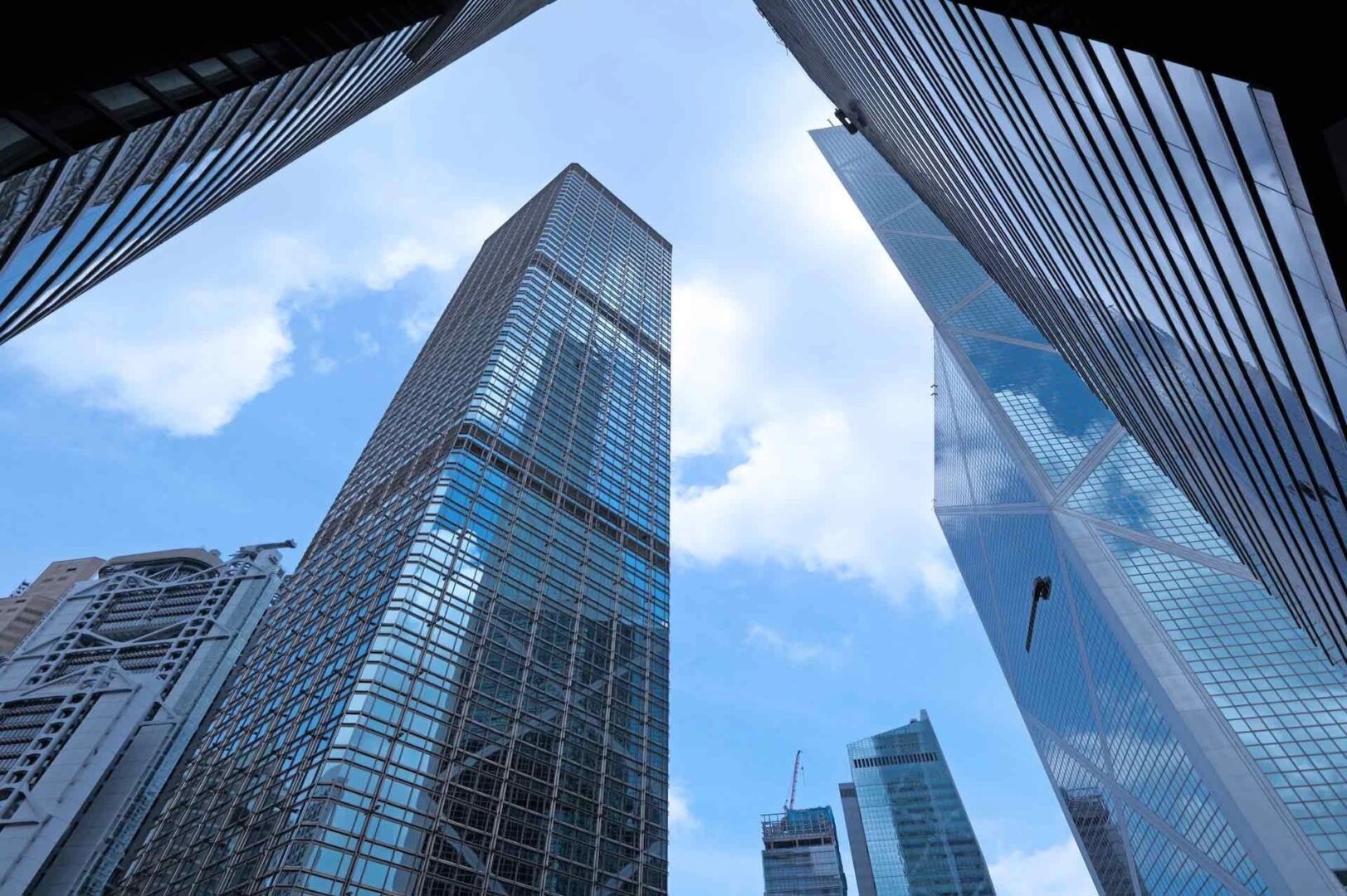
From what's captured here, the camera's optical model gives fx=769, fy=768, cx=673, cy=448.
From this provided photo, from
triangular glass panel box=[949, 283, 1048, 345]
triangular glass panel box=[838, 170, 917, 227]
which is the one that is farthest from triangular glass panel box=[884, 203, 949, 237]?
triangular glass panel box=[949, 283, 1048, 345]

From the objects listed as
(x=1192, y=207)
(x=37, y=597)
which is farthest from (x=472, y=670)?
(x=37, y=597)

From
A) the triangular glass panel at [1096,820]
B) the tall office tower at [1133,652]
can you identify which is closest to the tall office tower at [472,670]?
the tall office tower at [1133,652]

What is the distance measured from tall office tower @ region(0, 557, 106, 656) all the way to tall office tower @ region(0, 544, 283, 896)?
44.5 ft

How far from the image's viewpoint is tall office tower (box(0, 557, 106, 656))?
12212cm

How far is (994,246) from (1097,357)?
34.1 feet

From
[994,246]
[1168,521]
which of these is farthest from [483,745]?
[1168,521]

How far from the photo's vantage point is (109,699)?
8875 centimetres

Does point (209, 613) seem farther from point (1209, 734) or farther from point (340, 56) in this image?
point (1209, 734)

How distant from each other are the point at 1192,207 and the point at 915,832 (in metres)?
196

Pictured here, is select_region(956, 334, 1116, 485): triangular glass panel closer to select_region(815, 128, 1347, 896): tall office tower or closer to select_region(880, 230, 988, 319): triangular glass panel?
select_region(815, 128, 1347, 896): tall office tower

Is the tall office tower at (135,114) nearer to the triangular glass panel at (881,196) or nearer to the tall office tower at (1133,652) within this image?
the tall office tower at (1133,652)

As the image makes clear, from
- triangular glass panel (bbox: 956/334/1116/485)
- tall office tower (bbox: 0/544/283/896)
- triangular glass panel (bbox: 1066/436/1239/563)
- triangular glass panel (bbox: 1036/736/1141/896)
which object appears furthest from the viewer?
triangular glass panel (bbox: 956/334/1116/485)

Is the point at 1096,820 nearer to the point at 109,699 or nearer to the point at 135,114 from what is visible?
the point at 135,114

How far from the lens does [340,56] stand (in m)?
21.6
